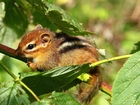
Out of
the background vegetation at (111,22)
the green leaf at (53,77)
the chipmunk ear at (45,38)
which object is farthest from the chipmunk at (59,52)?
the background vegetation at (111,22)

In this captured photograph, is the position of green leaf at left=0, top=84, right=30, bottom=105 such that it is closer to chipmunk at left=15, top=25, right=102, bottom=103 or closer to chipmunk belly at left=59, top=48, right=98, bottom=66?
chipmunk at left=15, top=25, right=102, bottom=103

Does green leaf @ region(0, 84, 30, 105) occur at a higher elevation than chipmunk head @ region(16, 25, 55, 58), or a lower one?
lower

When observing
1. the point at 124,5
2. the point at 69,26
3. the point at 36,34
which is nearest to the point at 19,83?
the point at 69,26

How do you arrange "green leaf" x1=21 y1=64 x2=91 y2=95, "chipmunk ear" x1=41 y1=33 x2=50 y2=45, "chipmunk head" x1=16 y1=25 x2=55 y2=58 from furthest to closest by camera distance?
"chipmunk ear" x1=41 y1=33 x2=50 y2=45 → "chipmunk head" x1=16 y1=25 x2=55 y2=58 → "green leaf" x1=21 y1=64 x2=91 y2=95

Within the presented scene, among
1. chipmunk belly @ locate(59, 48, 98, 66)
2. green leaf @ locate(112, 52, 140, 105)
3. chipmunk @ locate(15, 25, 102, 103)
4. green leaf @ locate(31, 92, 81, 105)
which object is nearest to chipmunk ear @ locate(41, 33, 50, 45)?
chipmunk @ locate(15, 25, 102, 103)

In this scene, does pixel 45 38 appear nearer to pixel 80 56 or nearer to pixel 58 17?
pixel 80 56

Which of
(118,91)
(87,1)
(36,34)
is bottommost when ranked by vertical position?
(118,91)

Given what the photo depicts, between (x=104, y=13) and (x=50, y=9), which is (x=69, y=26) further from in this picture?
(x=104, y=13)

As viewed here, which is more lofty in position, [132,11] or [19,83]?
[132,11]
